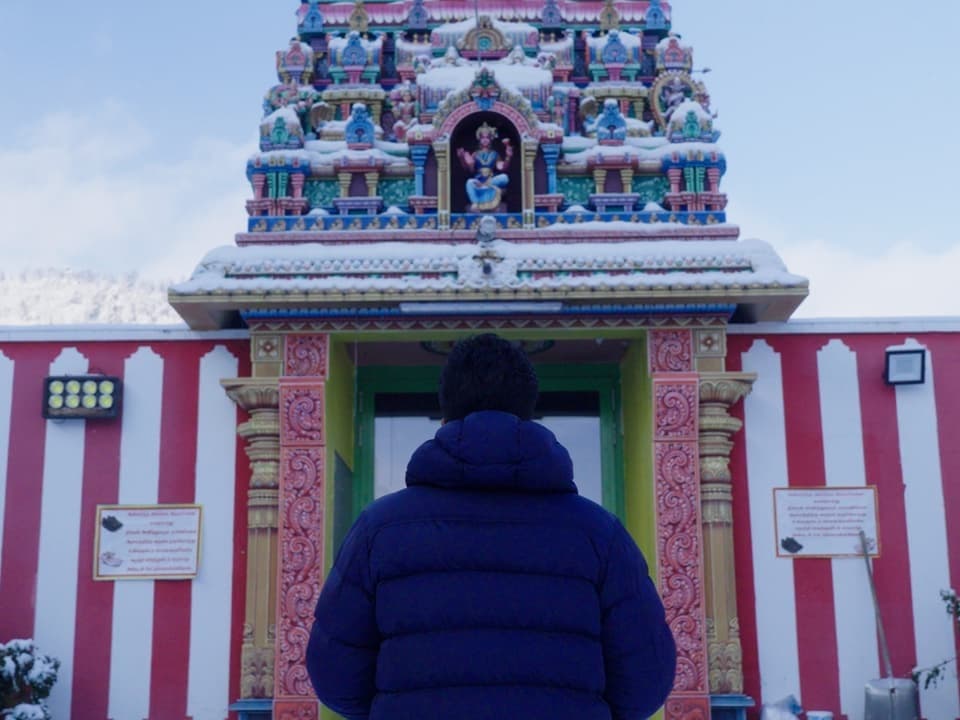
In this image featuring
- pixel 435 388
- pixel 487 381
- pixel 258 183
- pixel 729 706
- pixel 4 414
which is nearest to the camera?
pixel 487 381

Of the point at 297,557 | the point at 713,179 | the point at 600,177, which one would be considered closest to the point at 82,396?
the point at 297,557

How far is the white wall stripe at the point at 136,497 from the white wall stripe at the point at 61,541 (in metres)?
0.27

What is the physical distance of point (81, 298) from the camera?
48250 millimetres

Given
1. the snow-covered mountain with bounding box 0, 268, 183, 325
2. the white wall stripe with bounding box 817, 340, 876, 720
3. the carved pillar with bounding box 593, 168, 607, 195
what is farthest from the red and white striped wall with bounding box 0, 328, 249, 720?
the snow-covered mountain with bounding box 0, 268, 183, 325

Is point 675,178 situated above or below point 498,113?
below

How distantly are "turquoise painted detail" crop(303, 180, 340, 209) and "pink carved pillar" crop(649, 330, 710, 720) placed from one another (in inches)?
94.1

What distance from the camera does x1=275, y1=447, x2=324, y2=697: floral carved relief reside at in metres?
6.50

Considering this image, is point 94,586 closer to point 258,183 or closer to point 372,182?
point 258,183

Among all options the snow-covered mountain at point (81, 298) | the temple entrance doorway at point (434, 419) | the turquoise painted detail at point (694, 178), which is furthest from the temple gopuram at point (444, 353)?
the snow-covered mountain at point (81, 298)

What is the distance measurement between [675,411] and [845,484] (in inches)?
47.4

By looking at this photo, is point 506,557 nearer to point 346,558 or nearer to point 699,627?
point 346,558

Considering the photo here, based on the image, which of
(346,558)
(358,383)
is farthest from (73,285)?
(346,558)

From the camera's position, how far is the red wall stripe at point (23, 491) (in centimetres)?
695

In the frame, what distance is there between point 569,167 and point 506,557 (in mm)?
5825
